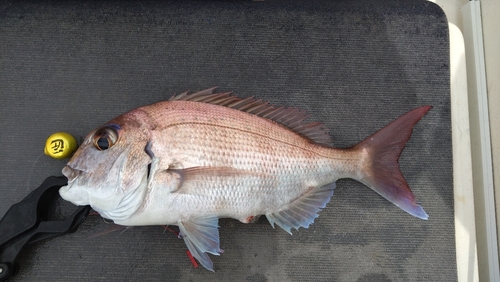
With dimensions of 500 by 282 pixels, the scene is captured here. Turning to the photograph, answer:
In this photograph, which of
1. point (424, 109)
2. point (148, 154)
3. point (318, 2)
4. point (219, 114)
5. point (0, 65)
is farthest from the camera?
point (318, 2)

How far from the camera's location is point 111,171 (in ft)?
3.87

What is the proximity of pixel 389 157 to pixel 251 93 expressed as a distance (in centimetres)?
68

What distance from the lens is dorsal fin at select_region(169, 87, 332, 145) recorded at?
1.40m

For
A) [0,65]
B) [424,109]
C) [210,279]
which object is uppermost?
[0,65]

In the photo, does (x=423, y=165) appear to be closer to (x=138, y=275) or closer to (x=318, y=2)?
(x=318, y=2)

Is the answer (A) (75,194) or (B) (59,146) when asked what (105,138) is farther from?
(B) (59,146)

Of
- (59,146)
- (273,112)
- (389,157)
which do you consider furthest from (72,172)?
(389,157)

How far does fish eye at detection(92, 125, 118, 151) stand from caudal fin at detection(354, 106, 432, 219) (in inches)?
38.4

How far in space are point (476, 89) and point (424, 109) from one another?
50 centimetres

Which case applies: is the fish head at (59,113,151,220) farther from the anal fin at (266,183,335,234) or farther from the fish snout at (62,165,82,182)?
the anal fin at (266,183,335,234)

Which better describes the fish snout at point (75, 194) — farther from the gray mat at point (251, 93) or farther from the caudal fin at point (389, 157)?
the caudal fin at point (389, 157)

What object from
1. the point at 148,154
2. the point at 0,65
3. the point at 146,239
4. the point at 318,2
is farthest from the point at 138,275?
the point at 318,2

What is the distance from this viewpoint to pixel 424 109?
146cm

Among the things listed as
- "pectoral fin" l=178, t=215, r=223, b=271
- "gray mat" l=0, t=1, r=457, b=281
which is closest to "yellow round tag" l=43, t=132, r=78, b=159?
"gray mat" l=0, t=1, r=457, b=281
